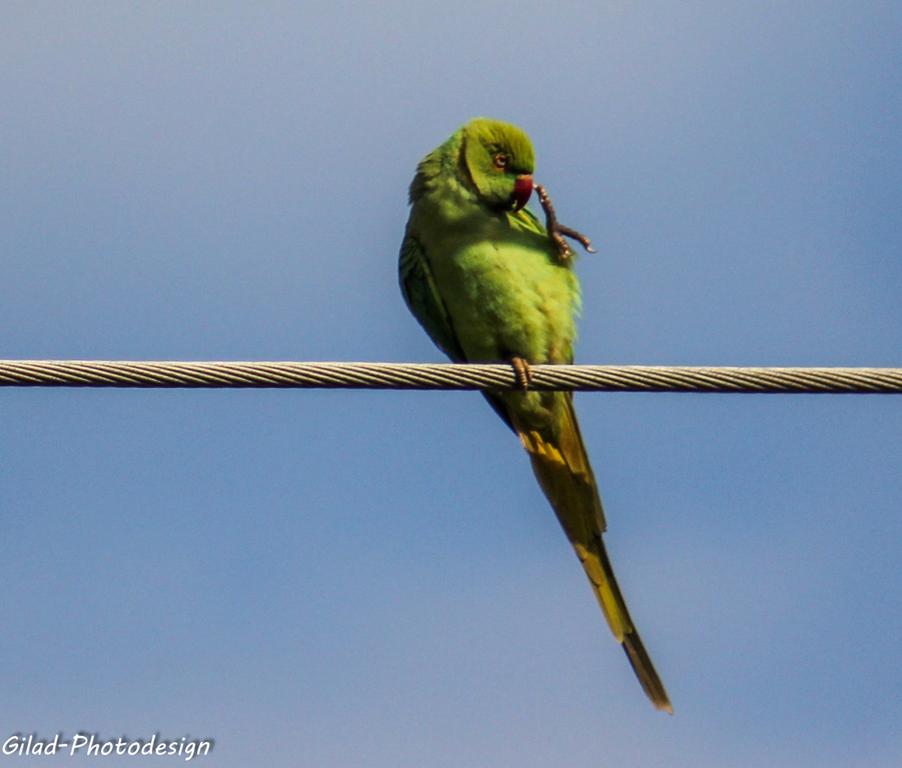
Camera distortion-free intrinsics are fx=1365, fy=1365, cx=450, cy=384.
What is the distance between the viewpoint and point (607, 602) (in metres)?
6.46

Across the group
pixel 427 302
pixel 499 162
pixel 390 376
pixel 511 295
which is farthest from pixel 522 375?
pixel 499 162

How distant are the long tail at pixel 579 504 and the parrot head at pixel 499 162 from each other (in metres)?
0.99

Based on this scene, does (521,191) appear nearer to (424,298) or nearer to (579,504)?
(424,298)

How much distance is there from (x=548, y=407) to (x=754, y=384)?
2.30m

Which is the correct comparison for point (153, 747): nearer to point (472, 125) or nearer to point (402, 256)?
point (402, 256)

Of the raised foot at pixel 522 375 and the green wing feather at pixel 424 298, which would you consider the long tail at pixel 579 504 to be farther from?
the raised foot at pixel 522 375

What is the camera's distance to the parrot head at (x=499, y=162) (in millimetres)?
6562

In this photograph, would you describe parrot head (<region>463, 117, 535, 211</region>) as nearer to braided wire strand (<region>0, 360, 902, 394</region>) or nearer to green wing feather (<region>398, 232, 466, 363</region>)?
green wing feather (<region>398, 232, 466, 363</region>)

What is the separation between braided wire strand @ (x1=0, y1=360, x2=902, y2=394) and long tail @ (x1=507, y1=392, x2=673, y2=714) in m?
2.10

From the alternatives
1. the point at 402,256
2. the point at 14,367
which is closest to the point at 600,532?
the point at 402,256

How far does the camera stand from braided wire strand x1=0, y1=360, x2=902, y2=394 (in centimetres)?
411

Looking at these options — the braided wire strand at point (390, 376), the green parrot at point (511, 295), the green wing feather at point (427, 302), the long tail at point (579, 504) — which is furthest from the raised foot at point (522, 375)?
the green wing feather at point (427, 302)

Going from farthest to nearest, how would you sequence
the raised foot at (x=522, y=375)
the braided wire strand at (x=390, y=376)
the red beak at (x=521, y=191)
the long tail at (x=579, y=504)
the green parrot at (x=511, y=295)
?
the red beak at (x=521, y=191) < the long tail at (x=579, y=504) < the green parrot at (x=511, y=295) < the raised foot at (x=522, y=375) < the braided wire strand at (x=390, y=376)

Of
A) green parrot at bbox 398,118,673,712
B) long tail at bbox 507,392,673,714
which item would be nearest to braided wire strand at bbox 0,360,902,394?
green parrot at bbox 398,118,673,712
